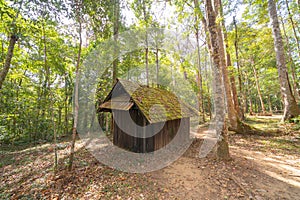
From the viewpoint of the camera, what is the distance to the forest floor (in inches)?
148

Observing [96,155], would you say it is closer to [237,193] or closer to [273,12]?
[237,193]

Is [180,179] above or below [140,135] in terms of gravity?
below

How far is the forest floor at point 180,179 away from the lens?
375 centimetres

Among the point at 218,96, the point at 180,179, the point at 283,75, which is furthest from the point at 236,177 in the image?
the point at 283,75

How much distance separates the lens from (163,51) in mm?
15258

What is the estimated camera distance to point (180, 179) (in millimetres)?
4488

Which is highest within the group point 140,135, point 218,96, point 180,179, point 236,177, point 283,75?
point 283,75

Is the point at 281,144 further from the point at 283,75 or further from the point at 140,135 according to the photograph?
the point at 140,135

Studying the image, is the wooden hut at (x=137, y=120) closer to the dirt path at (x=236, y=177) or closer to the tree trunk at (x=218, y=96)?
the dirt path at (x=236, y=177)

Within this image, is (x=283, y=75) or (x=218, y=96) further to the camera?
(x=283, y=75)

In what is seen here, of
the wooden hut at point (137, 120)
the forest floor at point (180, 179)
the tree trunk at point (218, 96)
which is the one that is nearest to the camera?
the forest floor at point (180, 179)

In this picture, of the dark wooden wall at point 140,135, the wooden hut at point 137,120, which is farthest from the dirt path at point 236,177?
the wooden hut at point 137,120

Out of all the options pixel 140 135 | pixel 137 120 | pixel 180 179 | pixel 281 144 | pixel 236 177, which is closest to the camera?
pixel 236 177

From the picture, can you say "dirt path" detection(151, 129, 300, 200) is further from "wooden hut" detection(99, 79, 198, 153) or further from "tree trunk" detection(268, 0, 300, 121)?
"tree trunk" detection(268, 0, 300, 121)
